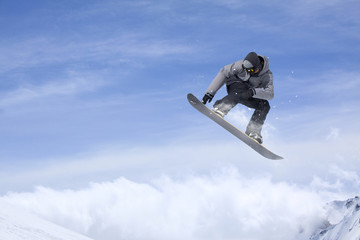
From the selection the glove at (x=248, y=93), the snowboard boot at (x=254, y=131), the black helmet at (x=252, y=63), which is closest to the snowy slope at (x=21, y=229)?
the snowboard boot at (x=254, y=131)

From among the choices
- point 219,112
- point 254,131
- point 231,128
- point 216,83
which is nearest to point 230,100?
point 219,112

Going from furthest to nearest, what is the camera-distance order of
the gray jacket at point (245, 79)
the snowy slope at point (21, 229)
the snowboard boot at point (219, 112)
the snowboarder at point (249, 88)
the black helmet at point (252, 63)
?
the snowboard boot at point (219, 112), the gray jacket at point (245, 79), the snowboarder at point (249, 88), the black helmet at point (252, 63), the snowy slope at point (21, 229)

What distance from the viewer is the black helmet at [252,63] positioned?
42.4 feet

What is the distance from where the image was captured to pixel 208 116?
1436 cm

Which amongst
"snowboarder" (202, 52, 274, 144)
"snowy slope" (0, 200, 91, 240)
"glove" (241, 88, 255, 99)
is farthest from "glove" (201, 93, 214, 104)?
"snowy slope" (0, 200, 91, 240)

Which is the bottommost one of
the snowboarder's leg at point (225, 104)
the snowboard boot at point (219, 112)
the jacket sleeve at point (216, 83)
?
the snowboard boot at point (219, 112)

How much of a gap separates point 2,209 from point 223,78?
8607 millimetres

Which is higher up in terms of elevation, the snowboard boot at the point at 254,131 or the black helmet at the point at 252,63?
the black helmet at the point at 252,63

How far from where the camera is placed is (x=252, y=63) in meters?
12.9

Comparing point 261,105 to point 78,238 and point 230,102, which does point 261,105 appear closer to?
point 230,102

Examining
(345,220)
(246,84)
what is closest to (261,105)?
(246,84)

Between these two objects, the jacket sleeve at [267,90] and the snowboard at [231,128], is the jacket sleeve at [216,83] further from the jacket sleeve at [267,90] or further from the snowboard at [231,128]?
the jacket sleeve at [267,90]

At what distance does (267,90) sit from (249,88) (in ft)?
2.19

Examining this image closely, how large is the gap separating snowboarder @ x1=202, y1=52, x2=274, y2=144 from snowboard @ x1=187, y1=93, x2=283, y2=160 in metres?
0.17
